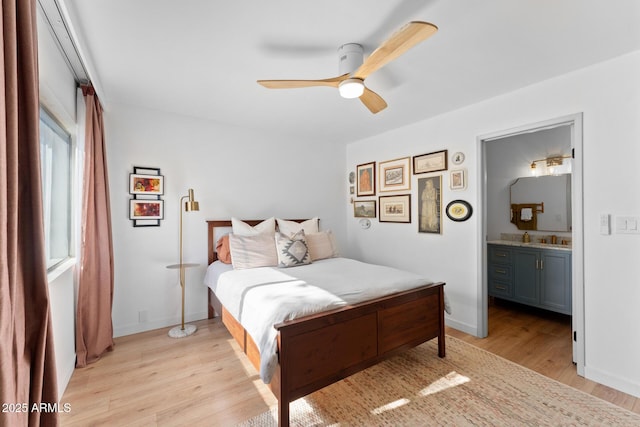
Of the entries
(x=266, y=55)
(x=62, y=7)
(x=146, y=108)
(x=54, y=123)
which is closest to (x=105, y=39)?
(x=62, y=7)

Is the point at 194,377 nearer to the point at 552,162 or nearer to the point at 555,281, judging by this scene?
the point at 555,281

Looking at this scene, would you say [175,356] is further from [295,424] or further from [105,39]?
[105,39]

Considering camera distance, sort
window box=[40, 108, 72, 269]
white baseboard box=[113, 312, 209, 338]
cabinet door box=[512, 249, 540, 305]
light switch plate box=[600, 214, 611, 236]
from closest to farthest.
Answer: window box=[40, 108, 72, 269]
light switch plate box=[600, 214, 611, 236]
white baseboard box=[113, 312, 209, 338]
cabinet door box=[512, 249, 540, 305]

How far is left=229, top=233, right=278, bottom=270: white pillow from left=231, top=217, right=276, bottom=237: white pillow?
7.6 inches

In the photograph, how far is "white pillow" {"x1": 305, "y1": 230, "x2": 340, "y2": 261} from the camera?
3.54 metres

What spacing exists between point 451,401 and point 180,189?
11.0 feet

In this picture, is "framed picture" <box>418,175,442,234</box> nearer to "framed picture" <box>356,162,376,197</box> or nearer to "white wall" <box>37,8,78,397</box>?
"framed picture" <box>356,162,376,197</box>

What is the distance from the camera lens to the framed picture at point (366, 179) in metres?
4.39

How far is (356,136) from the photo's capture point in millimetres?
4434

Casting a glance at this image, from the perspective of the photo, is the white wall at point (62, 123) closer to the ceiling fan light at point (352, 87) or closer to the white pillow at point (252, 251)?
the white pillow at point (252, 251)

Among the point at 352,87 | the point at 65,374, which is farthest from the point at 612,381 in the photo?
the point at 65,374

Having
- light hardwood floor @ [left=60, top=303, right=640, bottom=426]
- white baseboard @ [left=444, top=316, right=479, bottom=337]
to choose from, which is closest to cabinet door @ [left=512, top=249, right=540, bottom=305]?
light hardwood floor @ [left=60, top=303, right=640, bottom=426]

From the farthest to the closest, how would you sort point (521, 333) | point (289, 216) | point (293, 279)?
point (289, 216) < point (521, 333) < point (293, 279)

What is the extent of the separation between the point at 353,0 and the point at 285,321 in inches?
75.1
